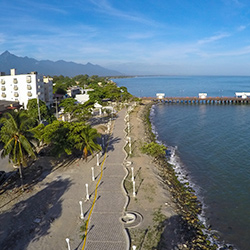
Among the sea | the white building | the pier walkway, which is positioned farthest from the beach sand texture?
the pier walkway

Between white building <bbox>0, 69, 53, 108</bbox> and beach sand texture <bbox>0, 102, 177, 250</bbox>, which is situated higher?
white building <bbox>0, 69, 53, 108</bbox>

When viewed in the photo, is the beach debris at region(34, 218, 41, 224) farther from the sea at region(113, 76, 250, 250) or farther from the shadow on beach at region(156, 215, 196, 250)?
the sea at region(113, 76, 250, 250)

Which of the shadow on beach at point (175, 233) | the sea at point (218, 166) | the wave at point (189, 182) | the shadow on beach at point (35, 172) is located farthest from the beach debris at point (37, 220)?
the sea at point (218, 166)

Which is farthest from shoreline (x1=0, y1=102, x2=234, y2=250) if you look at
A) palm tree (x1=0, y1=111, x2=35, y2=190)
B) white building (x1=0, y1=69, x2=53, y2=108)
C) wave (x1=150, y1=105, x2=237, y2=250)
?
white building (x1=0, y1=69, x2=53, y2=108)

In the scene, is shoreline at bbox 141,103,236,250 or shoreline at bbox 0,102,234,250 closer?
shoreline at bbox 0,102,234,250

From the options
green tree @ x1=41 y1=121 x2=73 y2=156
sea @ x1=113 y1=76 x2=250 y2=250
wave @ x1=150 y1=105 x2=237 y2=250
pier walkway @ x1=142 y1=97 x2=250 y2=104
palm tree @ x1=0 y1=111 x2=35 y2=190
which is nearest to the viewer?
wave @ x1=150 y1=105 x2=237 y2=250

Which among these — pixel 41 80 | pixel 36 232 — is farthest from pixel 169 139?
pixel 41 80

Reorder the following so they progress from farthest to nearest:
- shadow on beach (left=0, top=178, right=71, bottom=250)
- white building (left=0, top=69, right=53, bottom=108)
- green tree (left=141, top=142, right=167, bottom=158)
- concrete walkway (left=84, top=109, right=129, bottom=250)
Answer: white building (left=0, top=69, right=53, bottom=108) < green tree (left=141, top=142, right=167, bottom=158) < shadow on beach (left=0, top=178, right=71, bottom=250) < concrete walkway (left=84, top=109, right=129, bottom=250)

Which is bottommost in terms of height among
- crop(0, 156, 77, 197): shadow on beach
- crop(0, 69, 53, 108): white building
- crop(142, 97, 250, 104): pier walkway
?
crop(0, 156, 77, 197): shadow on beach

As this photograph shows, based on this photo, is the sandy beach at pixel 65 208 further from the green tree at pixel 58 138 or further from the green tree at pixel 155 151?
the green tree at pixel 155 151
